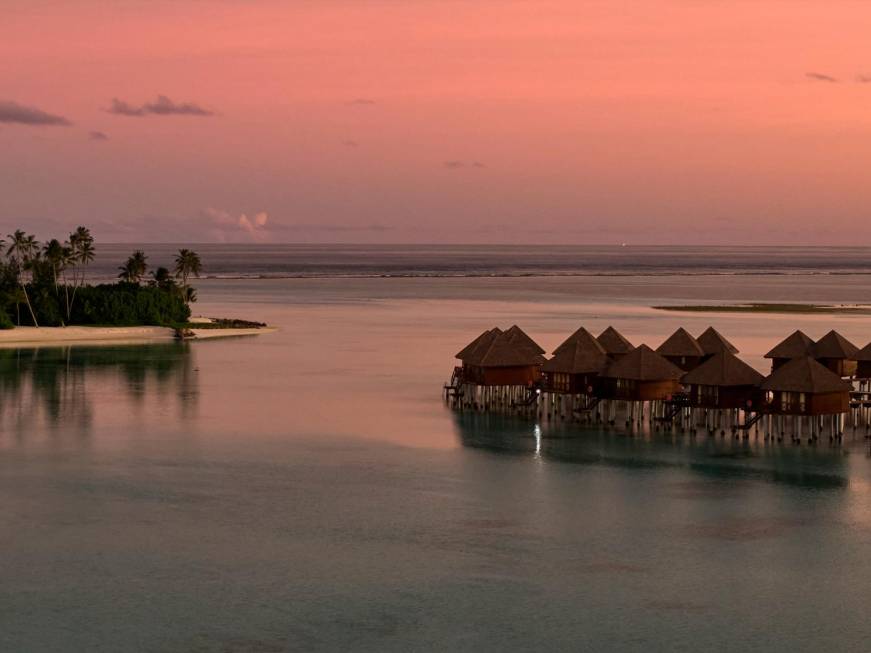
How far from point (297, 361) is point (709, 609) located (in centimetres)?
5788

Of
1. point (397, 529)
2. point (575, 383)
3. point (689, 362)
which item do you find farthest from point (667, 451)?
point (397, 529)

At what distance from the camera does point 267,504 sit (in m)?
42.9

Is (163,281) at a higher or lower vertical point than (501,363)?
higher

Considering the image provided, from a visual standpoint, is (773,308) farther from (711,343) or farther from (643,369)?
(643,369)

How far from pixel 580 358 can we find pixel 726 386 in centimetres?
801

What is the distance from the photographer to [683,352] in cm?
6650

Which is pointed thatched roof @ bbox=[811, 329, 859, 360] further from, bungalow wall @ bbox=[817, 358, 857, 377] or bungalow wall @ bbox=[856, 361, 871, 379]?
bungalow wall @ bbox=[856, 361, 871, 379]

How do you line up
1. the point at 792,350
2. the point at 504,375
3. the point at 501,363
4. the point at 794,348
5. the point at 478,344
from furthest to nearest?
the point at 478,344, the point at 794,348, the point at 792,350, the point at 504,375, the point at 501,363

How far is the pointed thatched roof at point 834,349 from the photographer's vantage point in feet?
210

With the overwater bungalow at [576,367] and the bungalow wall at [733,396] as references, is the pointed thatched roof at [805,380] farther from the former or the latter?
the overwater bungalow at [576,367]

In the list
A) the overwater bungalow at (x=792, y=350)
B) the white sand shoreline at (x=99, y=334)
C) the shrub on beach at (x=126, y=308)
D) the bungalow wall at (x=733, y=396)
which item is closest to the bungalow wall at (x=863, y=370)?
the overwater bungalow at (x=792, y=350)

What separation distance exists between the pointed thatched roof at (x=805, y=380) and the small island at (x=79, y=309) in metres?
63.1

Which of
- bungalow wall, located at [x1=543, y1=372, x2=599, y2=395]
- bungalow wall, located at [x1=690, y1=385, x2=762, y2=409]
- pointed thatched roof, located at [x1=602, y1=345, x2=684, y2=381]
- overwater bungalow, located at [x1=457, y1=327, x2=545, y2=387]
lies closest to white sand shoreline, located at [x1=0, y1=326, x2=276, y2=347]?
overwater bungalow, located at [x1=457, y1=327, x2=545, y2=387]

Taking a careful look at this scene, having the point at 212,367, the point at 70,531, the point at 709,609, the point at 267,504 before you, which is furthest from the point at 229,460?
the point at 212,367
